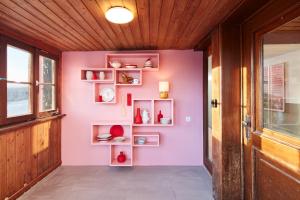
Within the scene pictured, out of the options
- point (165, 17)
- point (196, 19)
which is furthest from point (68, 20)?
point (196, 19)

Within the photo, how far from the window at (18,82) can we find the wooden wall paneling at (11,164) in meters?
0.31

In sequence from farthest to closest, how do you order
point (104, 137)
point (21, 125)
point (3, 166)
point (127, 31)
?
point (104, 137) < point (127, 31) < point (21, 125) < point (3, 166)

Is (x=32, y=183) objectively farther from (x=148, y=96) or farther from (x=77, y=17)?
(x=77, y=17)

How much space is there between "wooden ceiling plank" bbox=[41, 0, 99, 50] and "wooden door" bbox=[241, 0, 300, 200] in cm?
200

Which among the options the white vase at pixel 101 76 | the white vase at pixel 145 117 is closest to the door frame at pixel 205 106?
the white vase at pixel 145 117

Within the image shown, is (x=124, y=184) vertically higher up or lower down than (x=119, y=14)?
lower down

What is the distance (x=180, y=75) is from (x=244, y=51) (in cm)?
165

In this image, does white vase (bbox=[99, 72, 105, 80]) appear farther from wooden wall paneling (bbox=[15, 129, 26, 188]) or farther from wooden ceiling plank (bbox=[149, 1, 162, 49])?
wooden wall paneling (bbox=[15, 129, 26, 188])

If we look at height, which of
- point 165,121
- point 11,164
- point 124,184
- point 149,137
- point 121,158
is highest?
point 165,121

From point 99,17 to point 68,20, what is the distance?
1.28ft

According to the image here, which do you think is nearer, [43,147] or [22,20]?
[22,20]

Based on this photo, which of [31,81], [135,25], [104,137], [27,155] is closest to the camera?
[135,25]

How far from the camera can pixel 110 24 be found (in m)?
2.48

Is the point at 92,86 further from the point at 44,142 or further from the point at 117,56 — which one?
the point at 44,142
